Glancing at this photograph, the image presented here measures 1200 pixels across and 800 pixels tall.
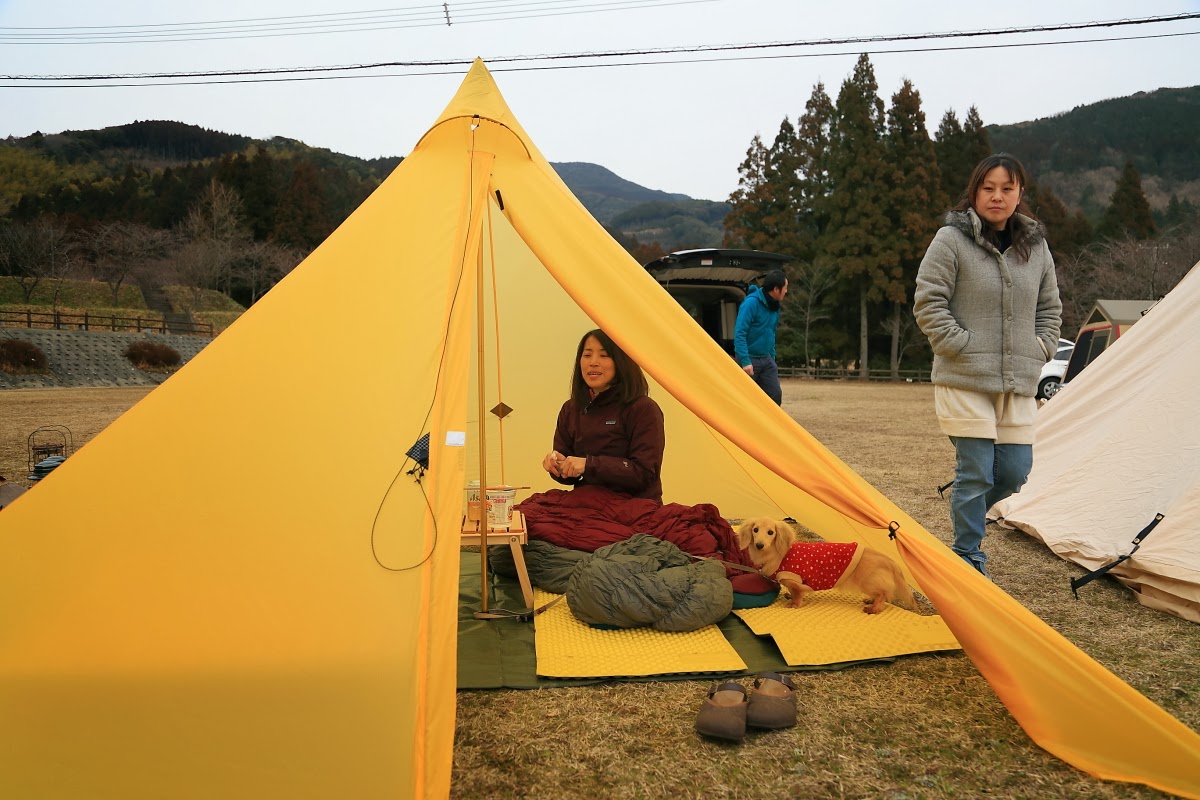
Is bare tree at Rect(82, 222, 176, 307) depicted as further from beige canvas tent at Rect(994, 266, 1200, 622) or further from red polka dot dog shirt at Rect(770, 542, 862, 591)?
beige canvas tent at Rect(994, 266, 1200, 622)

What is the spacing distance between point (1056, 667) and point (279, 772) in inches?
74.9

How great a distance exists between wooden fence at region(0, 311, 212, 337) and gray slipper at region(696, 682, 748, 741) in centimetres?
2505

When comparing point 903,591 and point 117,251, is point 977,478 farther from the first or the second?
point 117,251

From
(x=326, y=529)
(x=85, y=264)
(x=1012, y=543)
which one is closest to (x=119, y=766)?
(x=326, y=529)

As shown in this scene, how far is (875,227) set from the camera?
25.6 m

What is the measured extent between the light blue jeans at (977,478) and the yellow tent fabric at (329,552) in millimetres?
506

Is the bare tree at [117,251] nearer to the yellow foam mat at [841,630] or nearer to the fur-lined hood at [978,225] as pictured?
the yellow foam mat at [841,630]

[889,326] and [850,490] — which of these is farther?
[889,326]

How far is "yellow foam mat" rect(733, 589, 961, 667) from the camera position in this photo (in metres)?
2.71

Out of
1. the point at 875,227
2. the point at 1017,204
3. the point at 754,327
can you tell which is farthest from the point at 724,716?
the point at 875,227

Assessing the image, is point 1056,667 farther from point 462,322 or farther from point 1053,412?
point 1053,412

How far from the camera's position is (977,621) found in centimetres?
212

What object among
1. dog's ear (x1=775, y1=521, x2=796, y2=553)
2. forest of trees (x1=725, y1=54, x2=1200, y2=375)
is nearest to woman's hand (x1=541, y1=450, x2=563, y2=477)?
dog's ear (x1=775, y1=521, x2=796, y2=553)

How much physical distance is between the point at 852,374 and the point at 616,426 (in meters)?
25.9
